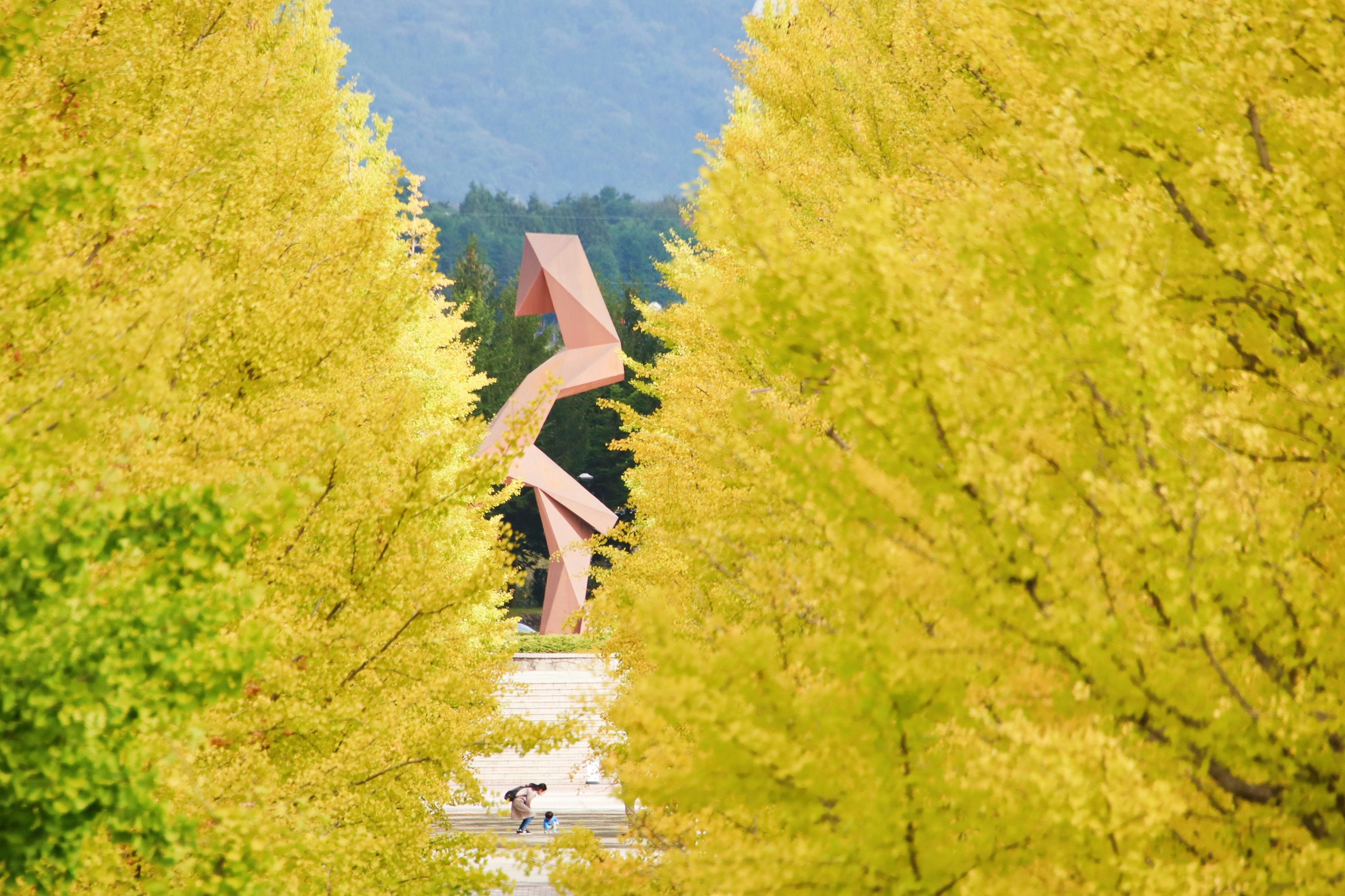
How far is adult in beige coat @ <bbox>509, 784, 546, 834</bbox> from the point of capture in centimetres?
1619

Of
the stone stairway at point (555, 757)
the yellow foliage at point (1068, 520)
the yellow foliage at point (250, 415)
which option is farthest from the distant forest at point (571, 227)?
the yellow foliage at point (1068, 520)

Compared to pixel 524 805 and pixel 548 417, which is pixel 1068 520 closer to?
pixel 524 805

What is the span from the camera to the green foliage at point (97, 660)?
10.6 ft

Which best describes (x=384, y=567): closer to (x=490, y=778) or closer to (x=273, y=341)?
(x=273, y=341)

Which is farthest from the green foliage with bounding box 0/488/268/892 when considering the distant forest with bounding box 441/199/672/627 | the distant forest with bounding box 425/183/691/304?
the distant forest with bounding box 425/183/691/304

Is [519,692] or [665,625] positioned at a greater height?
[519,692]

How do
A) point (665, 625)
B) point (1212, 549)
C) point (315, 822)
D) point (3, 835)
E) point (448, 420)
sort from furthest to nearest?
point (448, 420) < point (315, 822) < point (665, 625) < point (3, 835) < point (1212, 549)

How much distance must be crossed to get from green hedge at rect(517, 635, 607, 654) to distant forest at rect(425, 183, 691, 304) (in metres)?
66.3

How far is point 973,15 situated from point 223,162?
14.3 feet

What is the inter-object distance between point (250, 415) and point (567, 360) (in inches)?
675

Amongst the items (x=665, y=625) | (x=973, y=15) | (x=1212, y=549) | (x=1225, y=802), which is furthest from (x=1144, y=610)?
(x=973, y=15)

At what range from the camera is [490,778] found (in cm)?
2014

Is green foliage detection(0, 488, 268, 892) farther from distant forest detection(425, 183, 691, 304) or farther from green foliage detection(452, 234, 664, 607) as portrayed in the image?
distant forest detection(425, 183, 691, 304)

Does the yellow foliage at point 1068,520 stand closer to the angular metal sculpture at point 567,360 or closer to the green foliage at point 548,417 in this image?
the angular metal sculpture at point 567,360
